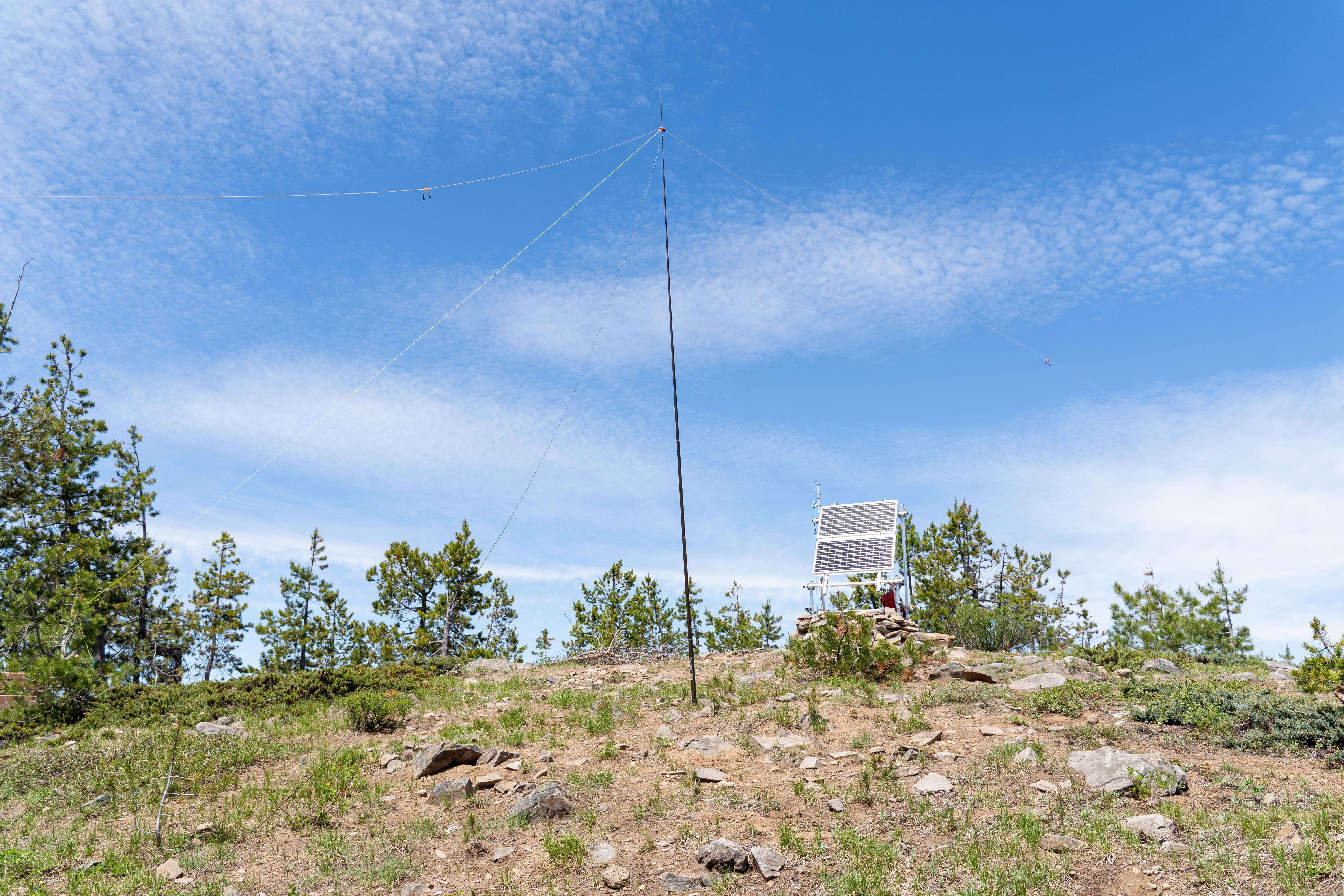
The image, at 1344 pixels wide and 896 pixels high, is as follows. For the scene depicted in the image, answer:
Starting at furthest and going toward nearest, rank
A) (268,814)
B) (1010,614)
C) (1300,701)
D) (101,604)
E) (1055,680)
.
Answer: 1. (101,604)
2. (1010,614)
3. (1055,680)
4. (1300,701)
5. (268,814)

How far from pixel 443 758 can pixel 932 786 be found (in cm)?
686

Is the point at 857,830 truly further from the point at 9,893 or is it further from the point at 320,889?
the point at 9,893

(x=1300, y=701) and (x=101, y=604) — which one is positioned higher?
(x=101, y=604)

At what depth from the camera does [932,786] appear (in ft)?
29.9

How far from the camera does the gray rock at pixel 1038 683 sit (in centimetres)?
1390

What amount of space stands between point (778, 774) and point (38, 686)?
16.3m

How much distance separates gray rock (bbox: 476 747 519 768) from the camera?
442 inches

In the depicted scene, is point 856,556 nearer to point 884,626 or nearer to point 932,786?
point 884,626

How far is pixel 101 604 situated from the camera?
3394 centimetres

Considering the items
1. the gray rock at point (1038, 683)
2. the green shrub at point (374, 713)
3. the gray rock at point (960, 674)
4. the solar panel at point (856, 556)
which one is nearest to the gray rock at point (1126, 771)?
the gray rock at point (1038, 683)

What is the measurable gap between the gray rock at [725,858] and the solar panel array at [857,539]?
59.6ft

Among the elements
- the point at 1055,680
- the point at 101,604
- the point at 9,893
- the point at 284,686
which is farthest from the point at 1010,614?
the point at 101,604

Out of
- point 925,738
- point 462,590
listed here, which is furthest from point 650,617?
point 925,738

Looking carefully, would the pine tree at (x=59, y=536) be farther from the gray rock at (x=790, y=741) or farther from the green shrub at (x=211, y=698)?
the gray rock at (x=790, y=741)
